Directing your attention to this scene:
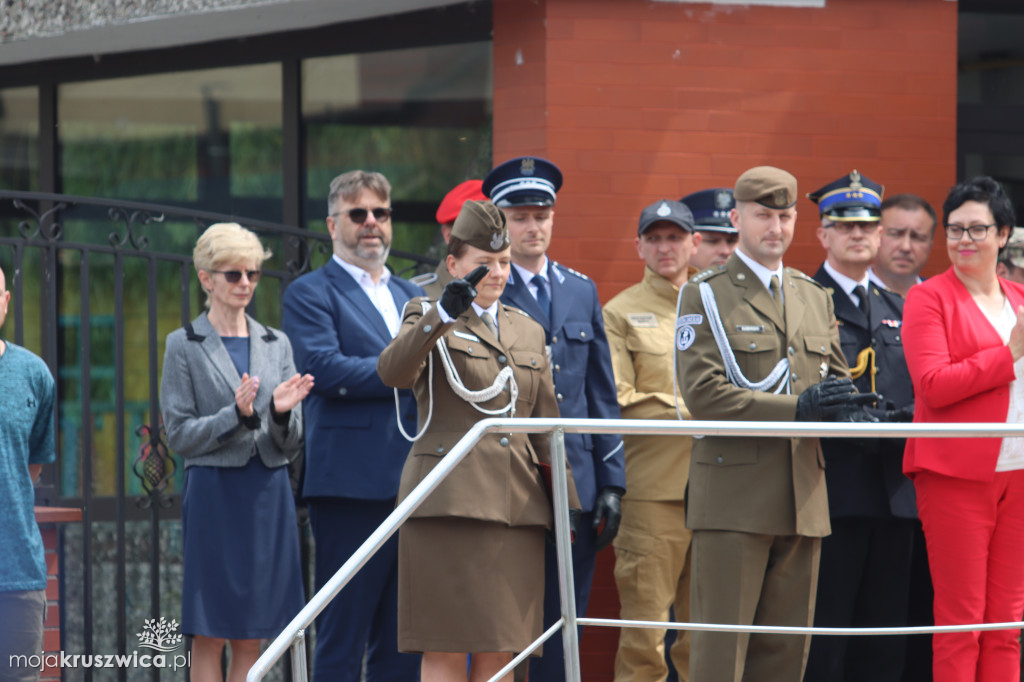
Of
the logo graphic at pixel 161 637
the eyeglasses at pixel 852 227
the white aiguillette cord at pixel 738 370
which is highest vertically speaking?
the eyeglasses at pixel 852 227

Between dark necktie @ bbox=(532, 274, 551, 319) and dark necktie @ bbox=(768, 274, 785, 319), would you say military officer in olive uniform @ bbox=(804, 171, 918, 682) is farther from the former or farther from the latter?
dark necktie @ bbox=(532, 274, 551, 319)

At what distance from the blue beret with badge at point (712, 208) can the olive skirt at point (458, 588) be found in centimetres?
194

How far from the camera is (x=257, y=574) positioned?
415cm

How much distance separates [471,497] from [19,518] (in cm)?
153

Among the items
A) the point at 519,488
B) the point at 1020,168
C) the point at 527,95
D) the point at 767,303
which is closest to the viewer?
the point at 519,488

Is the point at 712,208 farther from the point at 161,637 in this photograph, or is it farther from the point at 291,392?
the point at 161,637

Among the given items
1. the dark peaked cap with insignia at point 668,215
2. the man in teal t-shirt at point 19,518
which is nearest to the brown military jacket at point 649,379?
the dark peaked cap with insignia at point 668,215

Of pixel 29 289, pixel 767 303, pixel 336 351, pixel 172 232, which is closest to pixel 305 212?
pixel 172 232

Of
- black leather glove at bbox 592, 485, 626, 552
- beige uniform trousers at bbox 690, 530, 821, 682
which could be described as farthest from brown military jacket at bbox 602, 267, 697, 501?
beige uniform trousers at bbox 690, 530, 821, 682

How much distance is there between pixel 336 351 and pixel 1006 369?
217cm

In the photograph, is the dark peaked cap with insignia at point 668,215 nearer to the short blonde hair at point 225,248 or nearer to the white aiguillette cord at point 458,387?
the white aiguillette cord at point 458,387

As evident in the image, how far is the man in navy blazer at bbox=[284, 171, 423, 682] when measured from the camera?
4227 mm

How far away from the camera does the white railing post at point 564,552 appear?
109 inches

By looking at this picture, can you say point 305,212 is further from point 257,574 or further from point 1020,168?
point 1020,168
